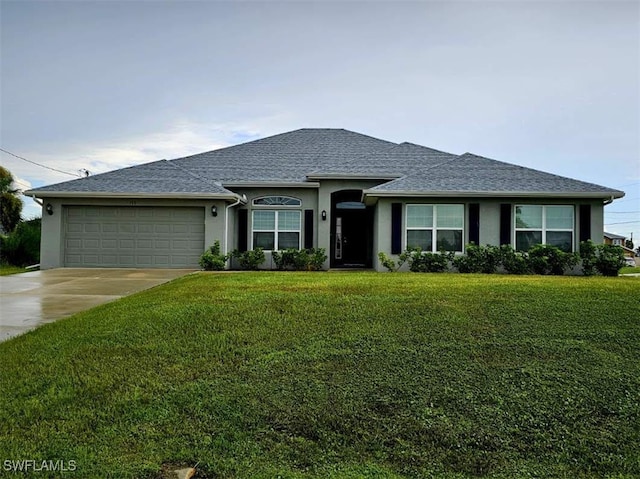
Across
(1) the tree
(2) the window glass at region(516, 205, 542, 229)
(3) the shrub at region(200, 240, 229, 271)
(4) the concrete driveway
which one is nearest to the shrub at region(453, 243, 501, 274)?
(2) the window glass at region(516, 205, 542, 229)

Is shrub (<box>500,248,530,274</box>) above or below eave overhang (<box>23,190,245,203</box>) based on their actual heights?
below

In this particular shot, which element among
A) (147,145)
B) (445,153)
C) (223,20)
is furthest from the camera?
(147,145)

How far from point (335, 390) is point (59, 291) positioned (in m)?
8.52

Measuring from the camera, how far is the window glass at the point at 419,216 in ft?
52.1

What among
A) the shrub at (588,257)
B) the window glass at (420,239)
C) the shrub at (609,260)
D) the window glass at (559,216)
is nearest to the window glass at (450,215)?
the window glass at (420,239)

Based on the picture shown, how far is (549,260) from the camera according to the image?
15148 mm

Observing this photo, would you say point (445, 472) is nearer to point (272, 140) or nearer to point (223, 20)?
point (223, 20)

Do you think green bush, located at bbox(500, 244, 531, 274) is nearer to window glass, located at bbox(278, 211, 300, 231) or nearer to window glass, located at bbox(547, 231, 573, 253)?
window glass, located at bbox(547, 231, 573, 253)

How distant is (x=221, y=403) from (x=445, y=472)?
2.13m

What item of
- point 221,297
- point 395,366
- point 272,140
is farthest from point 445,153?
point 395,366

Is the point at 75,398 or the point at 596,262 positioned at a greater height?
the point at 596,262

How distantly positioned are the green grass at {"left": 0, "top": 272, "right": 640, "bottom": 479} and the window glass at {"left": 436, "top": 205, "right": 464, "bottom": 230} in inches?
327

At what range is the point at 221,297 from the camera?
26.7 ft

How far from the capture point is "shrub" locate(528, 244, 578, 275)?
1502 cm
